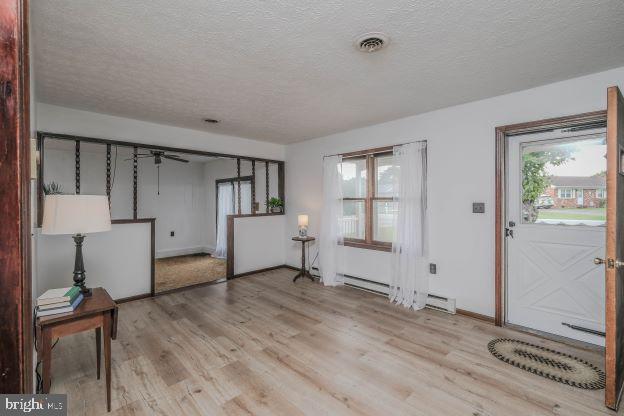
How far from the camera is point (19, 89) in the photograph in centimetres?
63

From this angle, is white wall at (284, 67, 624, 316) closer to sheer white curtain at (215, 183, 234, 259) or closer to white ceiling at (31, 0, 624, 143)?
white ceiling at (31, 0, 624, 143)

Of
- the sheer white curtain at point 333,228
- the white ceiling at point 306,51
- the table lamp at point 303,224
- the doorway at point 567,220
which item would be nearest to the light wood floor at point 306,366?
the doorway at point 567,220

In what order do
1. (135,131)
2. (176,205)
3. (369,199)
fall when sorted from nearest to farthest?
(135,131) → (369,199) → (176,205)

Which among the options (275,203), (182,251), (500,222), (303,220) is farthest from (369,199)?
(182,251)

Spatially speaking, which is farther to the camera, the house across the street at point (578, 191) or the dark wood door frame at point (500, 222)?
the dark wood door frame at point (500, 222)

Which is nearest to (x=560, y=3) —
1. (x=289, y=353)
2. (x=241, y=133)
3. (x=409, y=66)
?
(x=409, y=66)

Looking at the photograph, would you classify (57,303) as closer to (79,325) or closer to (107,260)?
(79,325)

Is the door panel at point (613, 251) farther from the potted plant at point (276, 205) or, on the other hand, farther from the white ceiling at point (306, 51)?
the potted plant at point (276, 205)

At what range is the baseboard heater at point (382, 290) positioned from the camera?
11.6 ft

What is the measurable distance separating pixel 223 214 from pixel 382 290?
436 cm

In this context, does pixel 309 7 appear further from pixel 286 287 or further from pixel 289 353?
pixel 286 287

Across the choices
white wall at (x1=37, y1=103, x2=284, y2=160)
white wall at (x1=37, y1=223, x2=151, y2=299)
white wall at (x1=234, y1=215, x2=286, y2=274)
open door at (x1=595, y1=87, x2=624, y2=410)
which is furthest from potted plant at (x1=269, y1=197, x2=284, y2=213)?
open door at (x1=595, y1=87, x2=624, y2=410)

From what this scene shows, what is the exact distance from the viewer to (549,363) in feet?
8.02

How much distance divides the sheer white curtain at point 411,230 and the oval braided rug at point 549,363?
3.53 ft
